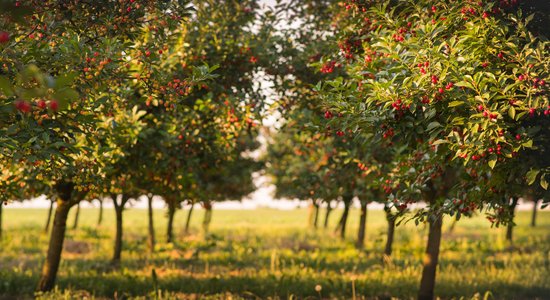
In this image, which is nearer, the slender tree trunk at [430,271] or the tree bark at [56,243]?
the slender tree trunk at [430,271]

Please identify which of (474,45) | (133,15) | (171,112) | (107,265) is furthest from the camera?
(107,265)

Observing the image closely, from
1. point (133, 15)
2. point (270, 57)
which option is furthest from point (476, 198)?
point (270, 57)

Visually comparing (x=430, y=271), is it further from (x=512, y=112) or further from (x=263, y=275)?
(x=512, y=112)

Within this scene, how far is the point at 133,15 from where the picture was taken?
7.75 metres

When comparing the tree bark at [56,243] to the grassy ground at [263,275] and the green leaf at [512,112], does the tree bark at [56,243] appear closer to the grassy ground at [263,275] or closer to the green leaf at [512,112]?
the grassy ground at [263,275]

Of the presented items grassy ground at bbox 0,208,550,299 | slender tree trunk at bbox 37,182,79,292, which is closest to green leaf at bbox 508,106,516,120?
grassy ground at bbox 0,208,550,299

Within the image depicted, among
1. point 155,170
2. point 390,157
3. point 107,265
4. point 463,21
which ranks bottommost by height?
point 107,265

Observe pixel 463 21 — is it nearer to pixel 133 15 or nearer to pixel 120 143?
pixel 133 15

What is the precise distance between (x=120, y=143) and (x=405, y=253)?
17.0 metres

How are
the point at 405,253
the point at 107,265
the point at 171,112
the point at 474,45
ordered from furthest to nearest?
the point at 405,253 → the point at 107,265 → the point at 171,112 → the point at 474,45

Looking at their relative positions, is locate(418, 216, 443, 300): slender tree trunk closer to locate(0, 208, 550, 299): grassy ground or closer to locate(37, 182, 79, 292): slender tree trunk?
locate(0, 208, 550, 299): grassy ground

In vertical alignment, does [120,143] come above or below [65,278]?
above

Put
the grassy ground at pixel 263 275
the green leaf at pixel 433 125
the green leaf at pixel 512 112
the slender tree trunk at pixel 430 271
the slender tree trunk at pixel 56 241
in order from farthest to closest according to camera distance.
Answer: the grassy ground at pixel 263 275 < the slender tree trunk at pixel 56 241 < the slender tree trunk at pixel 430 271 < the green leaf at pixel 433 125 < the green leaf at pixel 512 112

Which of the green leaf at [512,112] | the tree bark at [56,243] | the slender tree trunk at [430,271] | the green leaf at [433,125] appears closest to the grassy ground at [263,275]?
the tree bark at [56,243]
